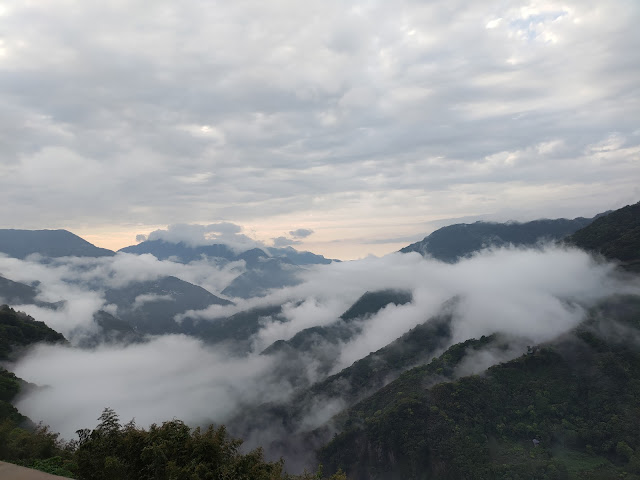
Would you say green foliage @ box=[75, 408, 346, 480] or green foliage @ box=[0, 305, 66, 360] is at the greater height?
green foliage @ box=[75, 408, 346, 480]

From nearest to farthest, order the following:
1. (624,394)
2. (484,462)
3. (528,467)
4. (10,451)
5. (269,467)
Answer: (269,467)
(10,451)
(528,467)
(484,462)
(624,394)

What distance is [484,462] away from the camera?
177 meters

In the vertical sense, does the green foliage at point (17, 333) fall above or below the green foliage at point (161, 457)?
below

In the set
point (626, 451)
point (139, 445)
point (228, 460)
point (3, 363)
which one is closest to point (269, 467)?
point (228, 460)

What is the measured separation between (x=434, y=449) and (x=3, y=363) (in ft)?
644

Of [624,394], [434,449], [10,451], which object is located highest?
[10,451]

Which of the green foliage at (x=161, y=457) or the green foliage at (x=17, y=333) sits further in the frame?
the green foliage at (x=17, y=333)

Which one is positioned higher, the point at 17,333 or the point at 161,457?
the point at 161,457

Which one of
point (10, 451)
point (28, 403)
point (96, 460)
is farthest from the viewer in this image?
point (28, 403)

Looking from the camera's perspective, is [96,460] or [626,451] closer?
[96,460]

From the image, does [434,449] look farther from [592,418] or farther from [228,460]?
[228,460]

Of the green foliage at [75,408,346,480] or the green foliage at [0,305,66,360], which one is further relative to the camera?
the green foliage at [0,305,66,360]

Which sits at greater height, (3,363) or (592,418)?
(3,363)

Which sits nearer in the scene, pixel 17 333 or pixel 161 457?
pixel 161 457
